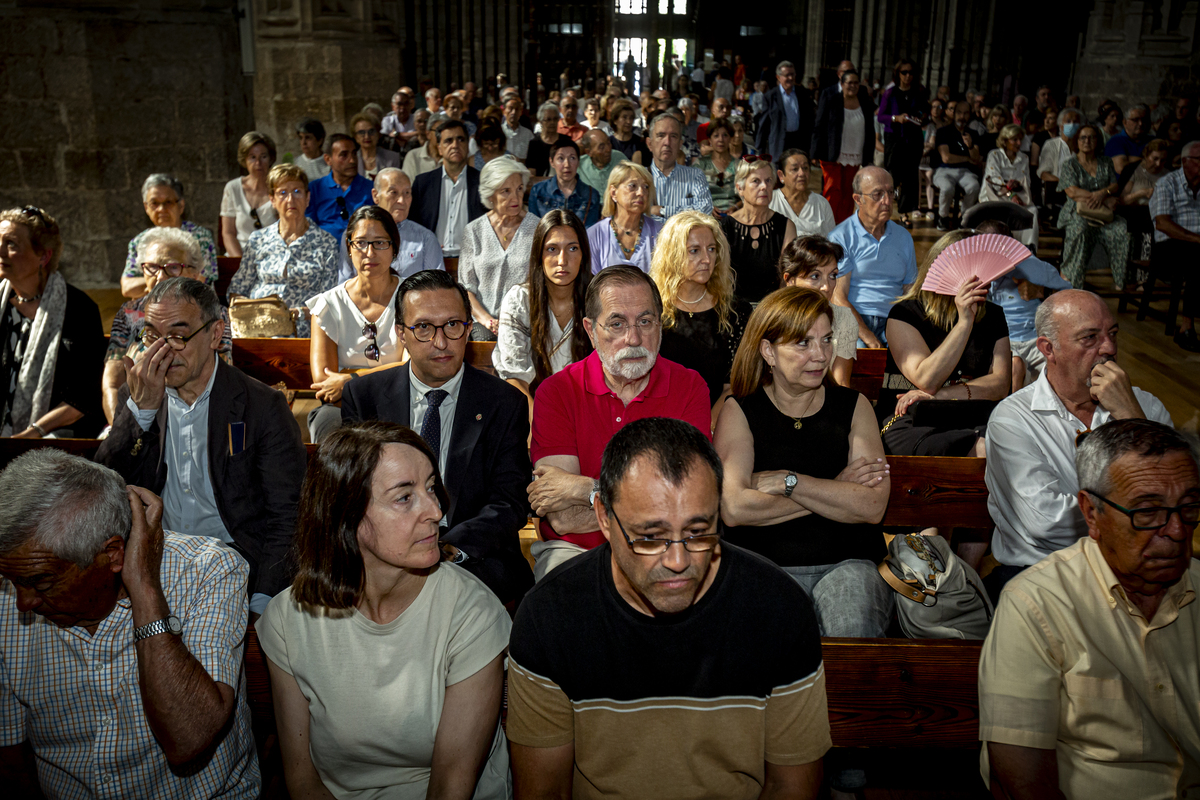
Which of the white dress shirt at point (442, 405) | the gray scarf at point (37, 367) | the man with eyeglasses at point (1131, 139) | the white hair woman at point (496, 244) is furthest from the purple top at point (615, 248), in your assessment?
the man with eyeglasses at point (1131, 139)

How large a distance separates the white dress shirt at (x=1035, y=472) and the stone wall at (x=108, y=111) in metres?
7.83

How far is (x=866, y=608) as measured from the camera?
8.04ft

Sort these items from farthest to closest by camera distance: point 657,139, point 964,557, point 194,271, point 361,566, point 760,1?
1. point 760,1
2. point 657,139
3. point 194,271
4. point 964,557
5. point 361,566

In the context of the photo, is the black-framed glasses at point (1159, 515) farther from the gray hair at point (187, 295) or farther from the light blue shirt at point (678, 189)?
the light blue shirt at point (678, 189)

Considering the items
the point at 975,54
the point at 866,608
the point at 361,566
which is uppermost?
the point at 975,54

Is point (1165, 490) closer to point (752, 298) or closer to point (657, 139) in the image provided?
point (752, 298)

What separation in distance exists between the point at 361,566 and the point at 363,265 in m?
2.37

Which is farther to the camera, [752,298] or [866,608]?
[752,298]

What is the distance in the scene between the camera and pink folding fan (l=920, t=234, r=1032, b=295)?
3.71 metres

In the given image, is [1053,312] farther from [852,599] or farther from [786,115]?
[786,115]

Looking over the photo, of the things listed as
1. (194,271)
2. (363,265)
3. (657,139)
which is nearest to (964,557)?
(363,265)

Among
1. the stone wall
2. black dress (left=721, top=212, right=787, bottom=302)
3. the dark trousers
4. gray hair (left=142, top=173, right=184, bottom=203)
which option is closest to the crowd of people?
gray hair (left=142, top=173, right=184, bottom=203)

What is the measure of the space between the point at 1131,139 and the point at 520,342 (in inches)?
394

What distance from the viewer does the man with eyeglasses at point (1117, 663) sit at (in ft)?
6.16
